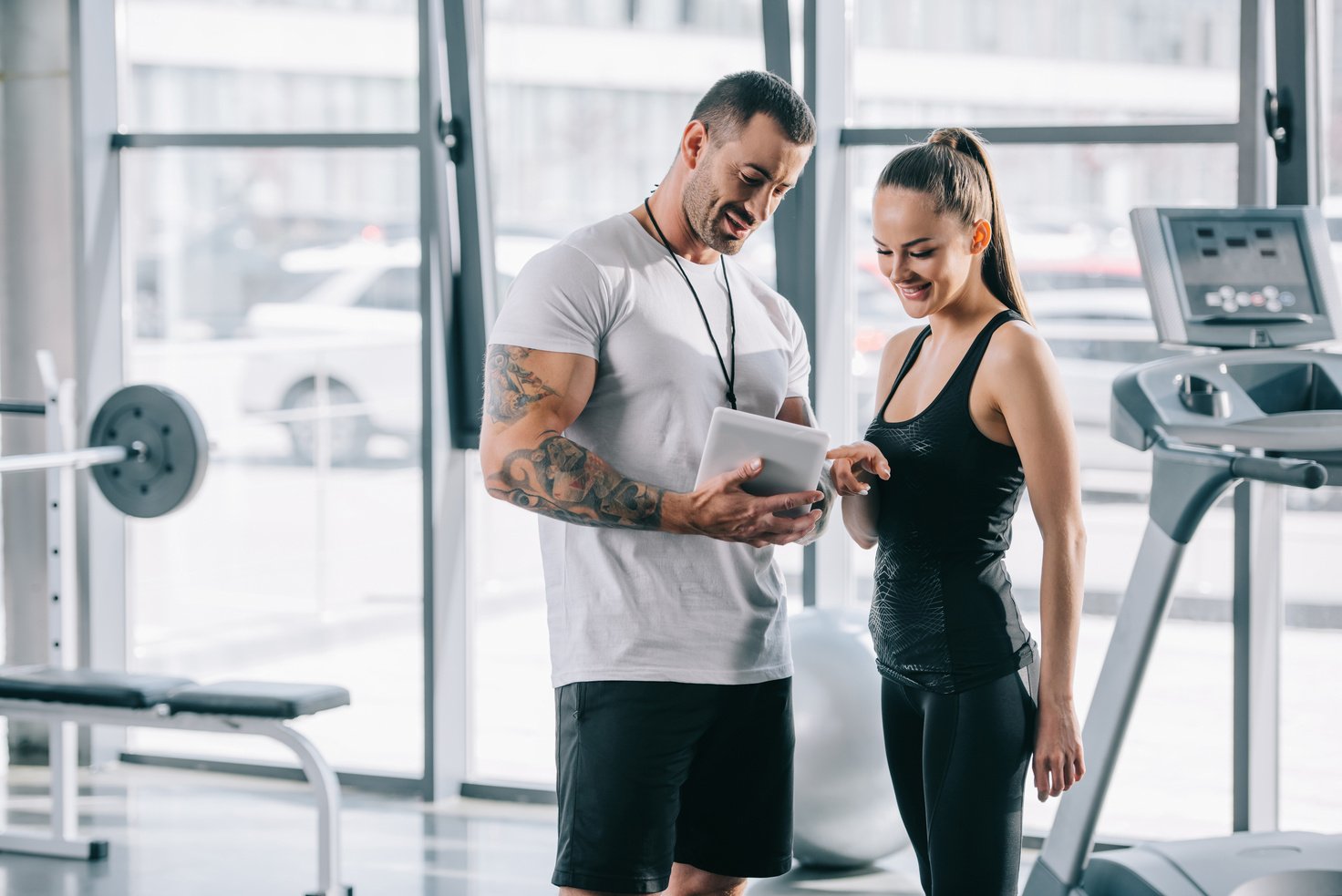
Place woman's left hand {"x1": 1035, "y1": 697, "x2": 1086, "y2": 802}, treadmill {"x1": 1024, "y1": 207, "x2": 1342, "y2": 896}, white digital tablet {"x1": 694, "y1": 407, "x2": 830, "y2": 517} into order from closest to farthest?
white digital tablet {"x1": 694, "y1": 407, "x2": 830, "y2": 517} → woman's left hand {"x1": 1035, "y1": 697, "x2": 1086, "y2": 802} → treadmill {"x1": 1024, "y1": 207, "x2": 1342, "y2": 896}

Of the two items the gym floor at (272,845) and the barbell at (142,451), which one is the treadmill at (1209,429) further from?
the barbell at (142,451)

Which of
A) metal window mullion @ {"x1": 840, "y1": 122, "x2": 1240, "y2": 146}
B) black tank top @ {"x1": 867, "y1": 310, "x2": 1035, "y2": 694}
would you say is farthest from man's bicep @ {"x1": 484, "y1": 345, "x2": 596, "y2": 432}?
metal window mullion @ {"x1": 840, "y1": 122, "x2": 1240, "y2": 146}

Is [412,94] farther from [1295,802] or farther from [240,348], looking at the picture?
[1295,802]

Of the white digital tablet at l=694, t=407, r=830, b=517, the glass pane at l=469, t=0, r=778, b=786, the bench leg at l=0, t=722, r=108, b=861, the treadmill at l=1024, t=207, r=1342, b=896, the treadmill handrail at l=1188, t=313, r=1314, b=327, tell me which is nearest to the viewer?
the white digital tablet at l=694, t=407, r=830, b=517

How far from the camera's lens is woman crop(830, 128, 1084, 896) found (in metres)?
1.80

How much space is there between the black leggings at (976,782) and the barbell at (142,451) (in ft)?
6.66

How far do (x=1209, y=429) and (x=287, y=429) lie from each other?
108 inches

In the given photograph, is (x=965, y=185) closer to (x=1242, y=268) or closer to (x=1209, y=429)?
(x=1209, y=429)

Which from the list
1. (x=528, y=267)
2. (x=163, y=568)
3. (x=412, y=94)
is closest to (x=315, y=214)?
(x=412, y=94)

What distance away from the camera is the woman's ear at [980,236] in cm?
192

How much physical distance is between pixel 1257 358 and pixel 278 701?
1.91 m

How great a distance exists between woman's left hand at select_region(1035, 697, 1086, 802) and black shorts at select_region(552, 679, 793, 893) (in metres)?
0.35

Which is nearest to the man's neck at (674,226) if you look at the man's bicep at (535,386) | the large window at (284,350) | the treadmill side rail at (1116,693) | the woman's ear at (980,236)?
the man's bicep at (535,386)

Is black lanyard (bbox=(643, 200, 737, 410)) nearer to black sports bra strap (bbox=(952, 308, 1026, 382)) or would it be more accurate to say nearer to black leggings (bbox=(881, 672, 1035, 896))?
black sports bra strap (bbox=(952, 308, 1026, 382))
